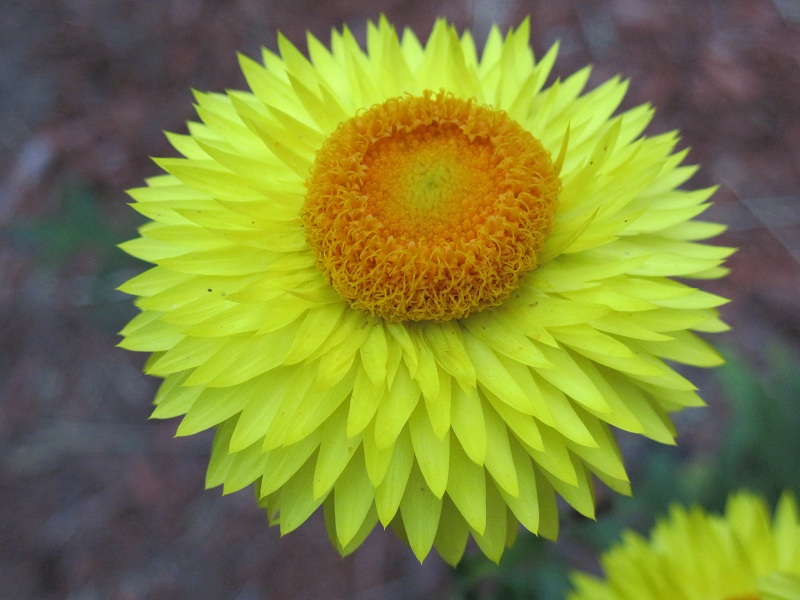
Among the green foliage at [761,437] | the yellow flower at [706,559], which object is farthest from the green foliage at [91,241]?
the green foliage at [761,437]

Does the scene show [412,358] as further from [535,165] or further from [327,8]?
[327,8]

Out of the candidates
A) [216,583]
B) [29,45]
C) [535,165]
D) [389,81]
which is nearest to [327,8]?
[29,45]

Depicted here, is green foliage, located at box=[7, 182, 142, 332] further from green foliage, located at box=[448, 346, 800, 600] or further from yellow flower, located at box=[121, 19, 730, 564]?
green foliage, located at box=[448, 346, 800, 600]

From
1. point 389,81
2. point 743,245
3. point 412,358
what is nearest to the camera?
point 412,358

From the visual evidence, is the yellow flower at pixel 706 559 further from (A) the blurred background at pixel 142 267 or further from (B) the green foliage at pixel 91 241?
(B) the green foliage at pixel 91 241

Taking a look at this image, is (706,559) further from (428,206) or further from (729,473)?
(428,206)

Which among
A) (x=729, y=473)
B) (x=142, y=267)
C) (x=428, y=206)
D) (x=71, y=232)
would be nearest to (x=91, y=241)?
(x=71, y=232)
